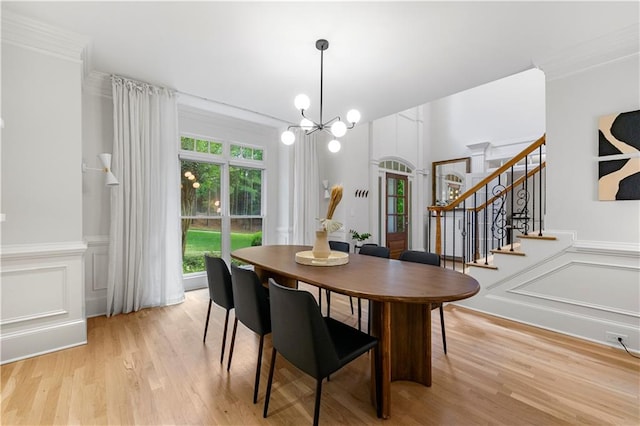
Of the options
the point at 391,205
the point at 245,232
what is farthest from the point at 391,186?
the point at 245,232

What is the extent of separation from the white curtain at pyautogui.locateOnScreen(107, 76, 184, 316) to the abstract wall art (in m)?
4.42

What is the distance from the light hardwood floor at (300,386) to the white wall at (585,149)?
106cm

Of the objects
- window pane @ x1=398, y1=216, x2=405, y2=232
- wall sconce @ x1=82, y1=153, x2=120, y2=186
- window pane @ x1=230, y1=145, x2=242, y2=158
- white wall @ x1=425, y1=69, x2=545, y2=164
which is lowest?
window pane @ x1=398, y1=216, x2=405, y2=232

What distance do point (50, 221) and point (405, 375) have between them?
10.1 feet

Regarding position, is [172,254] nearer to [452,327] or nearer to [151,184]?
[151,184]

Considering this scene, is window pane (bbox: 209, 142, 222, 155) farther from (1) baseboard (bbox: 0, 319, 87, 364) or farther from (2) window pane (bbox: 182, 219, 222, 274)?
(1) baseboard (bbox: 0, 319, 87, 364)

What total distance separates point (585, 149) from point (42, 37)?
481 cm

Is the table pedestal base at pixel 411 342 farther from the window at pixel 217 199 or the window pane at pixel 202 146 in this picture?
the window pane at pixel 202 146

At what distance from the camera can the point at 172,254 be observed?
138 inches

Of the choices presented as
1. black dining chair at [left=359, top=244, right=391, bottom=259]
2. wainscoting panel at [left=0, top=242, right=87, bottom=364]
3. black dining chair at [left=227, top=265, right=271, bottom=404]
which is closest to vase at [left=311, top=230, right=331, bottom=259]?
black dining chair at [left=227, top=265, right=271, bottom=404]

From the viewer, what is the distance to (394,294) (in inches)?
56.8

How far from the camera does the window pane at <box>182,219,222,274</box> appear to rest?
13.6ft

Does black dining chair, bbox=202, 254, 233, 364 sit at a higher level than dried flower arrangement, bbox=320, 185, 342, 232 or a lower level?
lower

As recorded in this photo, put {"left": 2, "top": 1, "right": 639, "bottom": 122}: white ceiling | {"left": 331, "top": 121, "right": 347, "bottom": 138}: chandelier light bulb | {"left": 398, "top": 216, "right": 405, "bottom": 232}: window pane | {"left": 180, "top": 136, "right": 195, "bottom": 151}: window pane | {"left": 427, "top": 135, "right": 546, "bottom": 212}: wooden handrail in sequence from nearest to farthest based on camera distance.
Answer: {"left": 2, "top": 1, "right": 639, "bottom": 122}: white ceiling < {"left": 331, "top": 121, "right": 347, "bottom": 138}: chandelier light bulb < {"left": 427, "top": 135, "right": 546, "bottom": 212}: wooden handrail < {"left": 180, "top": 136, "right": 195, "bottom": 151}: window pane < {"left": 398, "top": 216, "right": 405, "bottom": 232}: window pane
